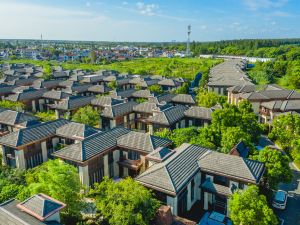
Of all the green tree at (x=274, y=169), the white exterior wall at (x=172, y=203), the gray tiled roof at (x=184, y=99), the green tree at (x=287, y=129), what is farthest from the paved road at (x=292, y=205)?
the gray tiled roof at (x=184, y=99)

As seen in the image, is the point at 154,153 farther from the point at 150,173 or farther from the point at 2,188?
the point at 2,188

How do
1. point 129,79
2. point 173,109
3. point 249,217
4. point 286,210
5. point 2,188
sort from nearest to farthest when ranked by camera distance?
point 249,217 < point 2,188 < point 286,210 < point 173,109 < point 129,79

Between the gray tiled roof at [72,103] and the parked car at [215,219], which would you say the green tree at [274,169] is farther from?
→ the gray tiled roof at [72,103]

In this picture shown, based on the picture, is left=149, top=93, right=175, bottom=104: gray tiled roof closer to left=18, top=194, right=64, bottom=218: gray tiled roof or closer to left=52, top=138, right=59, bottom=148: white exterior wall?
left=52, top=138, right=59, bottom=148: white exterior wall

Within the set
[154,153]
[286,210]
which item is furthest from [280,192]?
[154,153]

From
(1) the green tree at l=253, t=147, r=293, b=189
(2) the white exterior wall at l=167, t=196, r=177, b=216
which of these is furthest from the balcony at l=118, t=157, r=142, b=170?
(1) the green tree at l=253, t=147, r=293, b=189
